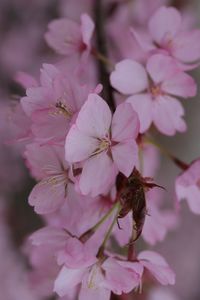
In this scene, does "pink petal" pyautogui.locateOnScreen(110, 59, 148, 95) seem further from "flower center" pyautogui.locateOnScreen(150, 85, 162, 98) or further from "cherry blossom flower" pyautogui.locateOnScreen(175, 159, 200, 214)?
"cherry blossom flower" pyautogui.locateOnScreen(175, 159, 200, 214)

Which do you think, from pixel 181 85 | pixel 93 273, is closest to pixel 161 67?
pixel 181 85

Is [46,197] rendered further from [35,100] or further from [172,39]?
[172,39]

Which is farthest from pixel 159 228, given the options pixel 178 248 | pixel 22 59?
pixel 178 248

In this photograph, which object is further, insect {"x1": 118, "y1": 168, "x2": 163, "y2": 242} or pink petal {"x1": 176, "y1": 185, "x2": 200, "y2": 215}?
pink petal {"x1": 176, "y1": 185, "x2": 200, "y2": 215}

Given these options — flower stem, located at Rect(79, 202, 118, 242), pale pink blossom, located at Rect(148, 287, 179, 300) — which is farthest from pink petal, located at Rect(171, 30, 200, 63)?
pale pink blossom, located at Rect(148, 287, 179, 300)

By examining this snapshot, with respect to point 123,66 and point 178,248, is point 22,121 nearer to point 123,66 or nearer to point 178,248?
point 123,66

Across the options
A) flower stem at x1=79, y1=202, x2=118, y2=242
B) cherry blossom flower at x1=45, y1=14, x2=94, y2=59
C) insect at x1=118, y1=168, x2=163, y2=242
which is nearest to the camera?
insect at x1=118, y1=168, x2=163, y2=242

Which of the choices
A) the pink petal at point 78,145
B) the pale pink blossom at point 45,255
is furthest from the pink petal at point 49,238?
the pink petal at point 78,145
